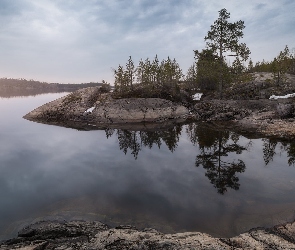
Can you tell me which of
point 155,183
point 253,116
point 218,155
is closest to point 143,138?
point 218,155

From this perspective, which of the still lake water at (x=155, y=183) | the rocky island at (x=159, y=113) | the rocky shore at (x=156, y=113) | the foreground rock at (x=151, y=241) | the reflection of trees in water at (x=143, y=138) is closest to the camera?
the foreground rock at (x=151, y=241)

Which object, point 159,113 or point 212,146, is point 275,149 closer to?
point 212,146

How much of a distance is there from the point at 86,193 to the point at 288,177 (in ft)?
42.8

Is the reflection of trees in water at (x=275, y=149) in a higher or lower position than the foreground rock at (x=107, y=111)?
lower

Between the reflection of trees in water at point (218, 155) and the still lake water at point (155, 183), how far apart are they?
7 centimetres

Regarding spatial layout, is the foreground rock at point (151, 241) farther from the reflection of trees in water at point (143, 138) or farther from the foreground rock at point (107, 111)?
the foreground rock at point (107, 111)

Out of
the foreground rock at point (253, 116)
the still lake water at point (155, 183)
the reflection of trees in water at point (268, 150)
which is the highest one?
the foreground rock at point (253, 116)

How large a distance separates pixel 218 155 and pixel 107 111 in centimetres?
2435

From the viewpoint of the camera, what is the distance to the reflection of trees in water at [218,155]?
14109 millimetres

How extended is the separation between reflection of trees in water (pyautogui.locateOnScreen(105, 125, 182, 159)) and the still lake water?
22 cm

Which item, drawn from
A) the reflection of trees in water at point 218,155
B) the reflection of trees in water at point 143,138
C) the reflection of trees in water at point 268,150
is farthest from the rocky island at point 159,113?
the reflection of trees in water at point 218,155

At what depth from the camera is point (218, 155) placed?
19.1 meters

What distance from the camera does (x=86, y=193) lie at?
12.8 meters

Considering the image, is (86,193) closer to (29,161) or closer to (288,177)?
(29,161)
